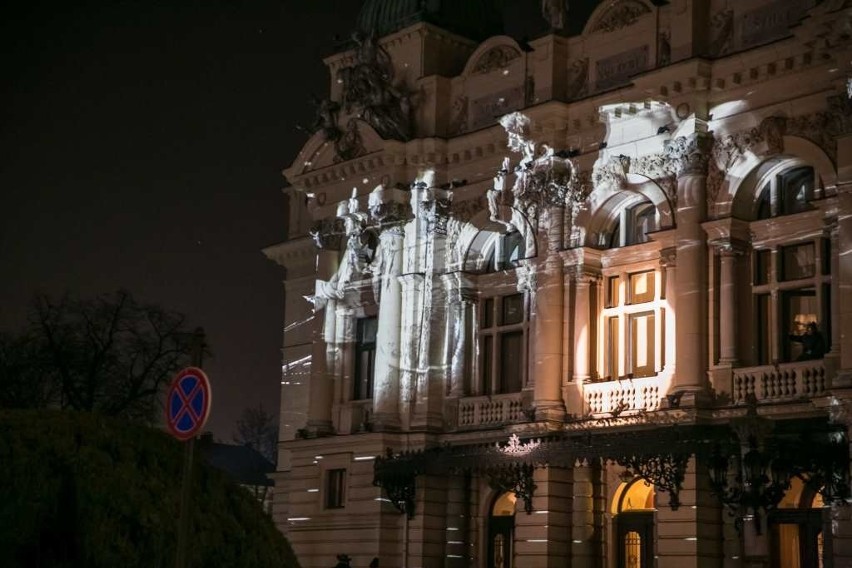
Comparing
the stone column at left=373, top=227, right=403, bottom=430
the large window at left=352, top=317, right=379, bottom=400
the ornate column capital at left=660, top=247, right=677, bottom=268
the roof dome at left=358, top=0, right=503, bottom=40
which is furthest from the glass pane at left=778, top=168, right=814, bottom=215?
the large window at left=352, top=317, right=379, bottom=400

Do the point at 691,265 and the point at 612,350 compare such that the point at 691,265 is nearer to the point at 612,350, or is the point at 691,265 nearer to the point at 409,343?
the point at 612,350

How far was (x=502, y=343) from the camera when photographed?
33.8m

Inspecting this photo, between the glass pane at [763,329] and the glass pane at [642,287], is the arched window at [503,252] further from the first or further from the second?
the glass pane at [763,329]

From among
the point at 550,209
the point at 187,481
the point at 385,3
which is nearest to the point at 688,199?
the point at 550,209

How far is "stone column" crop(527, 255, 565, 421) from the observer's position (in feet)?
102

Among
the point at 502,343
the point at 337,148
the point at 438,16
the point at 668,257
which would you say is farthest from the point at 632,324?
the point at 438,16

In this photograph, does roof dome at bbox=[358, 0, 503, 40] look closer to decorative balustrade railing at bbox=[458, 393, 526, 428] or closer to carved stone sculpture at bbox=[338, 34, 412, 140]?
carved stone sculpture at bbox=[338, 34, 412, 140]

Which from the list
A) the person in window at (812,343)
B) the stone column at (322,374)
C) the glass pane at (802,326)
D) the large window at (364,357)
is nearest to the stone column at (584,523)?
the glass pane at (802,326)

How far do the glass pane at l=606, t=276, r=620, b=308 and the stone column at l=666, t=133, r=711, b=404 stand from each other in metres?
2.53

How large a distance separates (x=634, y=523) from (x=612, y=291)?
4842 millimetres

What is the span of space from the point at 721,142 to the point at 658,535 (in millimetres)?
7684

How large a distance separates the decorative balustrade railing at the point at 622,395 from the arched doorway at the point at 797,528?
10.4 ft

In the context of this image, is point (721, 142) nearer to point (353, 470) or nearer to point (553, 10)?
point (553, 10)

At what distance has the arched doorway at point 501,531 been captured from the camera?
33.1 m
